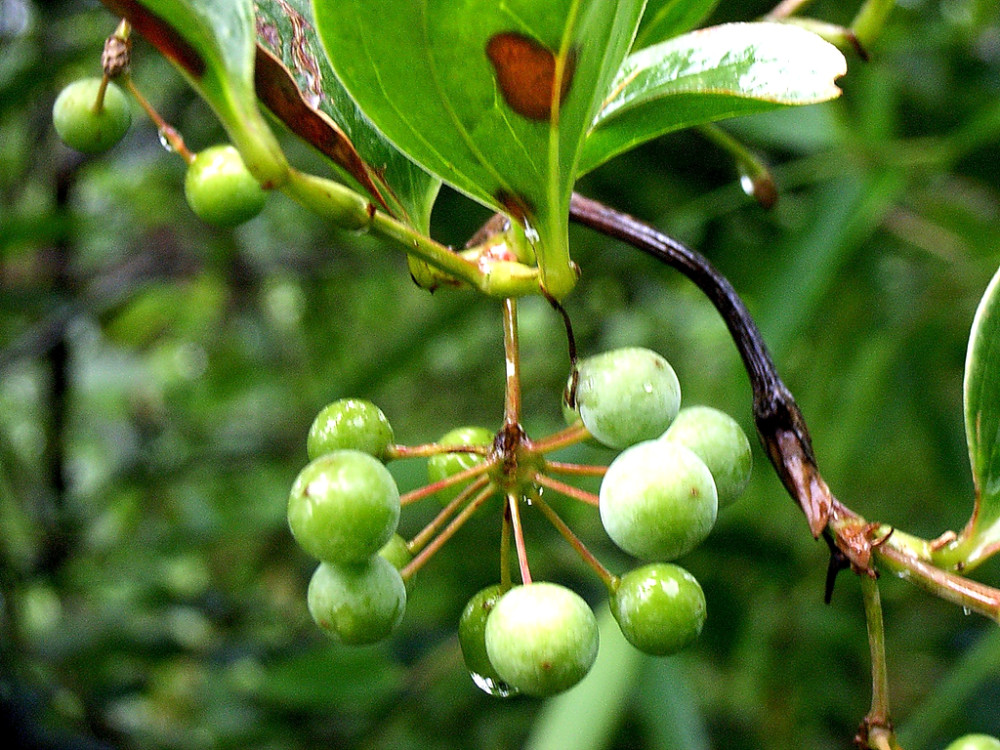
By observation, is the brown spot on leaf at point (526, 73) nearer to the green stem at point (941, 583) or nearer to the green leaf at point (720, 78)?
the green leaf at point (720, 78)

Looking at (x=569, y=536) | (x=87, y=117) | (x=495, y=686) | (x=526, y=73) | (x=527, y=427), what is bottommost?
(x=527, y=427)

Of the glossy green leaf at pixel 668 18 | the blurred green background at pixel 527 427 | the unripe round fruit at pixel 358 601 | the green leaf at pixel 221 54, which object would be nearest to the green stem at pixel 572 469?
the unripe round fruit at pixel 358 601

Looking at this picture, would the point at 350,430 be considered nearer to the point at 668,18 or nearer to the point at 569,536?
the point at 569,536

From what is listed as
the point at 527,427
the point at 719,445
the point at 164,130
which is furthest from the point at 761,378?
the point at 527,427

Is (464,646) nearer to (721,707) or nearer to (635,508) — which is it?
(635,508)

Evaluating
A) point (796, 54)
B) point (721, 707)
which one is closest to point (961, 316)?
point (721, 707)

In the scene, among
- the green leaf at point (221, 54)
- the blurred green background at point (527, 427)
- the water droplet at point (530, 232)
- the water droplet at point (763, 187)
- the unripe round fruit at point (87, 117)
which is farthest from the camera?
the blurred green background at point (527, 427)

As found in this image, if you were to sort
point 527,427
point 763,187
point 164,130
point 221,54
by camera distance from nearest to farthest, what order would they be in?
point 221,54 < point 164,130 < point 763,187 < point 527,427
